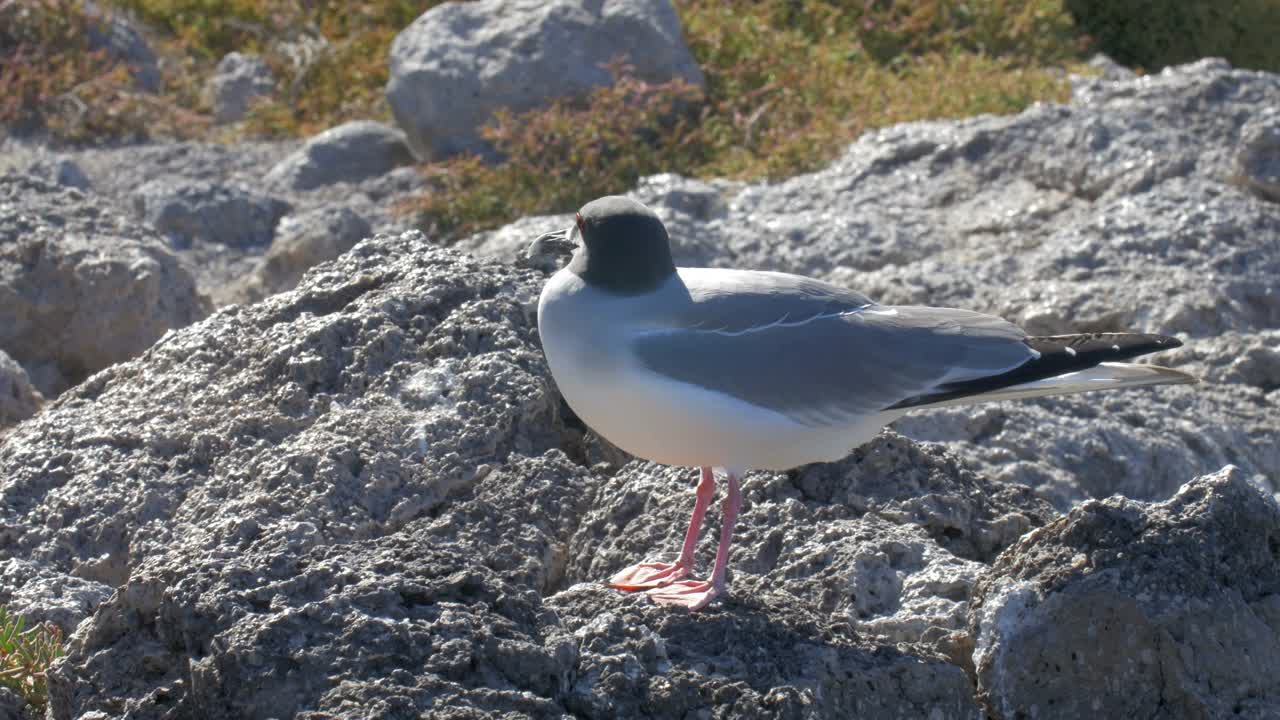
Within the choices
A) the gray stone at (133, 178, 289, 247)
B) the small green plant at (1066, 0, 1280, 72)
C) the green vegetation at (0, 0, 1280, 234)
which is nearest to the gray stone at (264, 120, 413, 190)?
the gray stone at (133, 178, 289, 247)

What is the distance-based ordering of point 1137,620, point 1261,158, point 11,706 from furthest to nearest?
1. point 1261,158
2. point 11,706
3. point 1137,620

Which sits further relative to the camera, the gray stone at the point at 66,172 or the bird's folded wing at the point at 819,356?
the gray stone at the point at 66,172

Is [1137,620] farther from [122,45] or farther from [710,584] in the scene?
[122,45]

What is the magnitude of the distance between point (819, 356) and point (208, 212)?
6294 millimetres

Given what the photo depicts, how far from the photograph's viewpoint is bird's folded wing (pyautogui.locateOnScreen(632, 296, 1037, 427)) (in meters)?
3.72

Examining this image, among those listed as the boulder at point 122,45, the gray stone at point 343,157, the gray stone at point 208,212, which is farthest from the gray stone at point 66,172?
the boulder at point 122,45

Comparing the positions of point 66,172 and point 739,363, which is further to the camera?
point 66,172

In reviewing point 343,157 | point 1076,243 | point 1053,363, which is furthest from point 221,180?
point 1053,363

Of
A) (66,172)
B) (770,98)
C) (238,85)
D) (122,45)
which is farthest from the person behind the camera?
(122,45)

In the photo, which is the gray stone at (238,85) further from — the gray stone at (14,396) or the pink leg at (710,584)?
the pink leg at (710,584)

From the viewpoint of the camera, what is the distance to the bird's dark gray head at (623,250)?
151 inches

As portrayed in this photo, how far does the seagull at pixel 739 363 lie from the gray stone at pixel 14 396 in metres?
2.67

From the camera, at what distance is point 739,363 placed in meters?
3.74

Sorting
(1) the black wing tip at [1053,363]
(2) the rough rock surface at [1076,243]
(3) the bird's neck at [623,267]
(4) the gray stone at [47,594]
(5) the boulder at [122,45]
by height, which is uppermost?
(5) the boulder at [122,45]
